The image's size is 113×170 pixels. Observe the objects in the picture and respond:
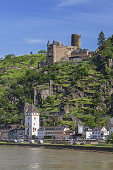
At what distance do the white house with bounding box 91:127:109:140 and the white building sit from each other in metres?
23.3

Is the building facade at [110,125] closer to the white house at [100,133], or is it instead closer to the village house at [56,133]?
the white house at [100,133]

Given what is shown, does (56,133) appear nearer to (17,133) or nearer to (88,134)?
(88,134)

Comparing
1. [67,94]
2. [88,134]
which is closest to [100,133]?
[88,134]

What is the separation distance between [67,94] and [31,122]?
22.1 metres

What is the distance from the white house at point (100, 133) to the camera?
458 feet

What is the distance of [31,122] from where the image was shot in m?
157

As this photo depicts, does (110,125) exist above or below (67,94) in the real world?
below

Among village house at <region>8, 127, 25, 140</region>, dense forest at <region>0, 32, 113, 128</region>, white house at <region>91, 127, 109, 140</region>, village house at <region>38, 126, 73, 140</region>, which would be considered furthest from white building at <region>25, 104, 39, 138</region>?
white house at <region>91, 127, 109, 140</region>

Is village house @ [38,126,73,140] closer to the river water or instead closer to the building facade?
the building facade

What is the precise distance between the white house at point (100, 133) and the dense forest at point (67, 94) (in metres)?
4.82

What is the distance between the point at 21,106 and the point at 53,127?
32.5 metres

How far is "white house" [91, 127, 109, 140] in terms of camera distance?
140 metres

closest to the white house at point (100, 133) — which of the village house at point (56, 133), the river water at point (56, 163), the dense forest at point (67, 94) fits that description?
the dense forest at point (67, 94)

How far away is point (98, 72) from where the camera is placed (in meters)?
184
